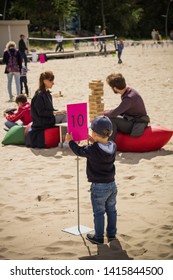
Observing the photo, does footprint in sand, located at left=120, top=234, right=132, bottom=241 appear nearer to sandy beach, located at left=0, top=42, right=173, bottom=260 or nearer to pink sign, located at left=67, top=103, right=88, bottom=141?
sandy beach, located at left=0, top=42, right=173, bottom=260

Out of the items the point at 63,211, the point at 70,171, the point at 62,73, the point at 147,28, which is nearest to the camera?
the point at 63,211

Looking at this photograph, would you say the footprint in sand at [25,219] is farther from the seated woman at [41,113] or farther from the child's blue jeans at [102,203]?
the seated woman at [41,113]

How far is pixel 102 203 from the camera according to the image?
5.11 metres

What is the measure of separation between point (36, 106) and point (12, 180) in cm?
188

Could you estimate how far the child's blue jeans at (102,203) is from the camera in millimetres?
5094

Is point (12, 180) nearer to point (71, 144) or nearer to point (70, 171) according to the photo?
point (70, 171)

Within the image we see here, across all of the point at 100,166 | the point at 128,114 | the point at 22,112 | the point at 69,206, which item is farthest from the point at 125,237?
the point at 22,112

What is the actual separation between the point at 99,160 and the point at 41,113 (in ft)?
13.4

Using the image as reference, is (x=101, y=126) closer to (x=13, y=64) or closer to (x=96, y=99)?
(x=96, y=99)

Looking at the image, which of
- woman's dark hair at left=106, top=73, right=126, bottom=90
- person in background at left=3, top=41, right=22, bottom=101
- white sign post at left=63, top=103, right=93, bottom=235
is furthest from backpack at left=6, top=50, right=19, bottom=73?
white sign post at left=63, top=103, right=93, bottom=235

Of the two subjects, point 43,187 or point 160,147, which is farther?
point 160,147

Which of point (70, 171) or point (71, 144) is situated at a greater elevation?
point (71, 144)
